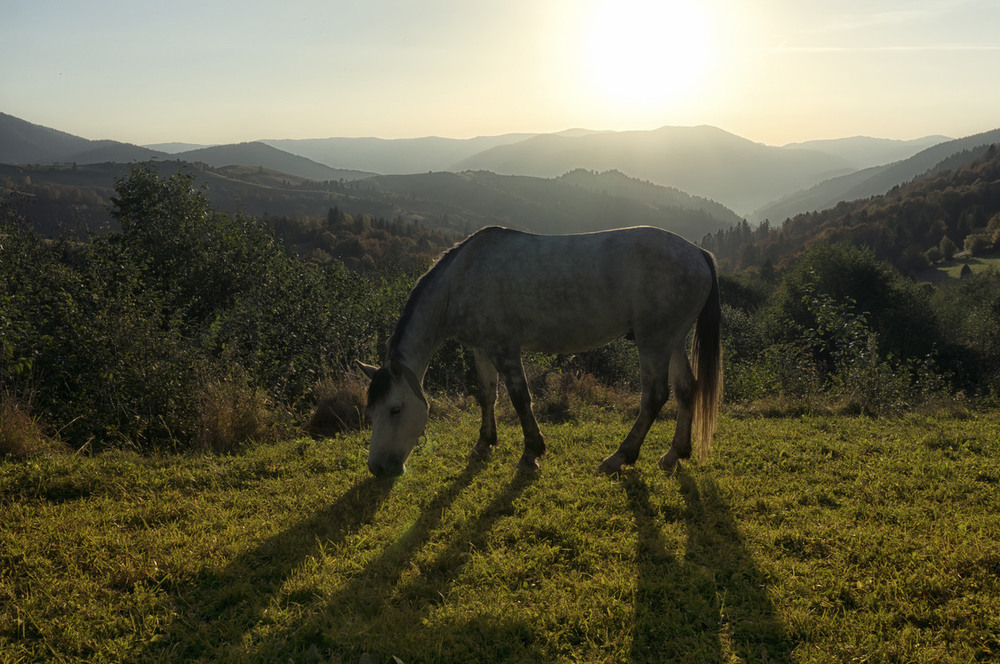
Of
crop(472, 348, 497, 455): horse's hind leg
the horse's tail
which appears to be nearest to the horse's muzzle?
crop(472, 348, 497, 455): horse's hind leg

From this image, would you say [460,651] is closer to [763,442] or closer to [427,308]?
[427,308]

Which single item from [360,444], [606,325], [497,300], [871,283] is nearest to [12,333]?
[360,444]

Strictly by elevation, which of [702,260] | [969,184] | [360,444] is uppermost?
[969,184]

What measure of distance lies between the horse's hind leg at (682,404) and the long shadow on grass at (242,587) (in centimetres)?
354

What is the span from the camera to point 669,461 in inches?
244

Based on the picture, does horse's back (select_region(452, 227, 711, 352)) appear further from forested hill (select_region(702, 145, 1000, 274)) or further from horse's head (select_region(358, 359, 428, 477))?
forested hill (select_region(702, 145, 1000, 274))

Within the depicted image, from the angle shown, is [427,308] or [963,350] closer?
[427,308]

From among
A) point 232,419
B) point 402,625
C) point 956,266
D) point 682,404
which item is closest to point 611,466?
point 682,404

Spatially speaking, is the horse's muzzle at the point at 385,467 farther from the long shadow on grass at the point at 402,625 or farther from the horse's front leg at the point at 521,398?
the horse's front leg at the point at 521,398

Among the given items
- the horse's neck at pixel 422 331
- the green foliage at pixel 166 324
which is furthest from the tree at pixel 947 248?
Answer: the horse's neck at pixel 422 331

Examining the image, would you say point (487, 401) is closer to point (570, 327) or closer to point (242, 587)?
point (570, 327)

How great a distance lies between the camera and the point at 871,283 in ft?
116

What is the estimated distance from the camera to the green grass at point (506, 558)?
3.27 m

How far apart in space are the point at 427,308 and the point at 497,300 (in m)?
0.84
